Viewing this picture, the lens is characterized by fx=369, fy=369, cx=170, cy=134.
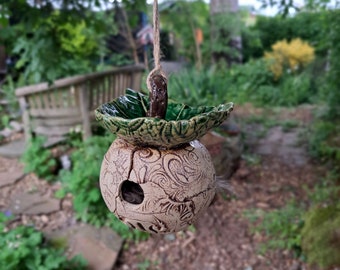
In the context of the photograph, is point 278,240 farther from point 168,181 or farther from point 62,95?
point 62,95

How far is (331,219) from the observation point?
2.72m

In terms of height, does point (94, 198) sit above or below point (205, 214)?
above

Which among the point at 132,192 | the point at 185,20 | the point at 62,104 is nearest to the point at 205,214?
the point at 62,104

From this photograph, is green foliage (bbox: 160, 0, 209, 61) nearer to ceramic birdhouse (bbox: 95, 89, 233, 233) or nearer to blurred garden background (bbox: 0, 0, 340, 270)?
blurred garden background (bbox: 0, 0, 340, 270)

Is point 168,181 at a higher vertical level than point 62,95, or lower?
higher

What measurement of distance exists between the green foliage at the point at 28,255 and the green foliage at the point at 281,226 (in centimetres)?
155

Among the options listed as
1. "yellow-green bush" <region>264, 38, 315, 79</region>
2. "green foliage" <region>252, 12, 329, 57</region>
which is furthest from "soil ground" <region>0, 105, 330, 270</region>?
"green foliage" <region>252, 12, 329, 57</region>

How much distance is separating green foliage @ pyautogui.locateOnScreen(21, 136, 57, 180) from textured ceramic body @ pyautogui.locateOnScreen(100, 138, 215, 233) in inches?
122

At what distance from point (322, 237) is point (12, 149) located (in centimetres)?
358

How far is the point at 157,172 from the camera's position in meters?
0.94

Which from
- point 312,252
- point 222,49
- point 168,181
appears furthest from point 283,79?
point 168,181

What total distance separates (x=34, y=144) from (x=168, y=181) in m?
3.42

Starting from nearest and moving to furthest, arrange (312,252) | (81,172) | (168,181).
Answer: (168,181) → (312,252) → (81,172)

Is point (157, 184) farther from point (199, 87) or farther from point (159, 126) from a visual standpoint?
point (199, 87)
